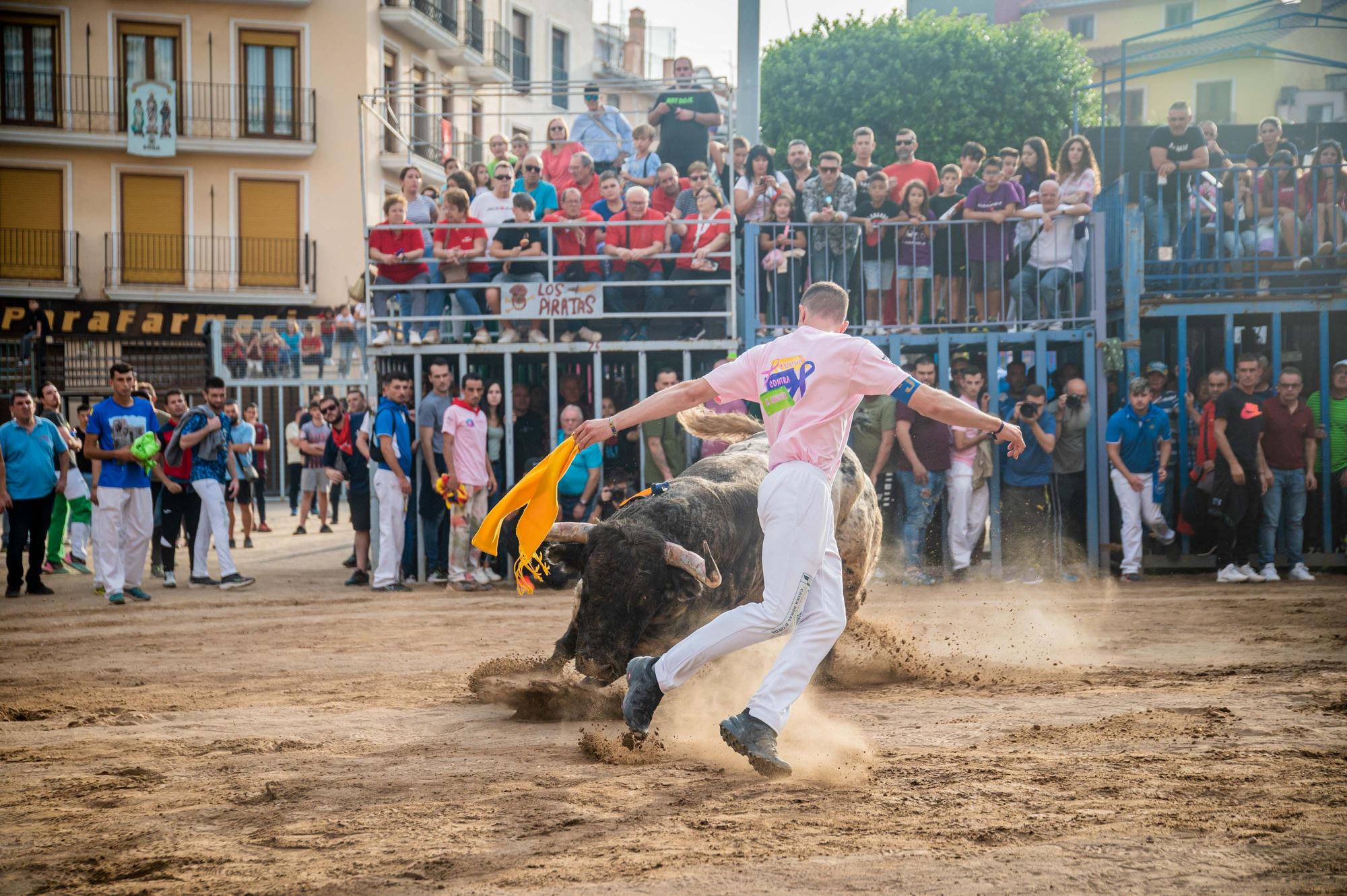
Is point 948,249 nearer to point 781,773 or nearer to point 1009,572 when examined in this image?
point 1009,572

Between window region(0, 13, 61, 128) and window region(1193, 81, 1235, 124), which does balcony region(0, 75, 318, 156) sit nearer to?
window region(0, 13, 61, 128)

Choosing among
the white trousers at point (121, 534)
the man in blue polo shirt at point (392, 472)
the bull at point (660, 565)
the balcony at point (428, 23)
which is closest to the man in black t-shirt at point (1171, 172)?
the bull at point (660, 565)

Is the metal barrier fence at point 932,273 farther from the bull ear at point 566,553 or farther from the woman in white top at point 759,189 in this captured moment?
the bull ear at point 566,553

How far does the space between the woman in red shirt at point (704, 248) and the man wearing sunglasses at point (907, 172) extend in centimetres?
211

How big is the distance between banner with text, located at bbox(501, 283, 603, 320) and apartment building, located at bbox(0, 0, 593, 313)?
22.6m

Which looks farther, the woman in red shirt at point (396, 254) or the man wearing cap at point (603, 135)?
the man wearing cap at point (603, 135)

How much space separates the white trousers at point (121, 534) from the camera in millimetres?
12055

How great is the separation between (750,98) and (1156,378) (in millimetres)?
6190

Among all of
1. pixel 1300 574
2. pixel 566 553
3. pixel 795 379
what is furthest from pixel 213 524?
pixel 1300 574

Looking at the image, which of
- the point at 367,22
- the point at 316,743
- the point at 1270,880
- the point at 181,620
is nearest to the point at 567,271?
the point at 181,620

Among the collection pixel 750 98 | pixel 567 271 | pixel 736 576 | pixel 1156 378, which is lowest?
pixel 736 576

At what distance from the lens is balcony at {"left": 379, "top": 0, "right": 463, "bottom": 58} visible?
36.2 m

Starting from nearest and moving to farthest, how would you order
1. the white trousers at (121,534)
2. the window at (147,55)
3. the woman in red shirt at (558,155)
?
1. the white trousers at (121,534)
2. the woman in red shirt at (558,155)
3. the window at (147,55)

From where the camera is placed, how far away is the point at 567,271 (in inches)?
539
